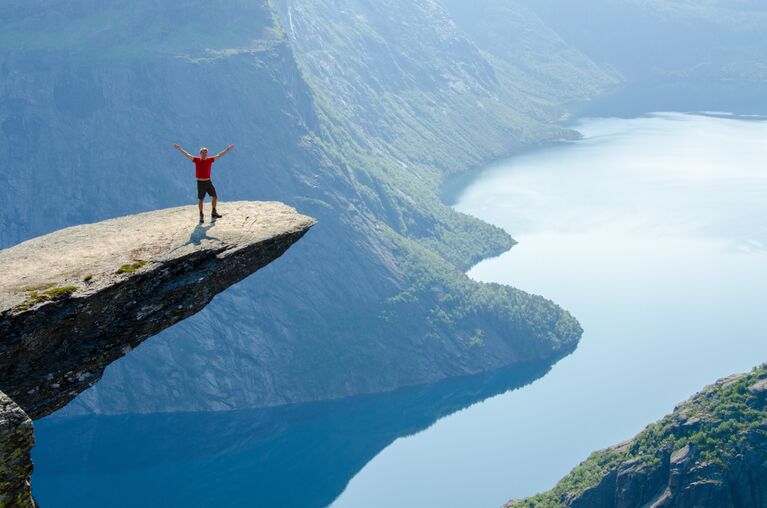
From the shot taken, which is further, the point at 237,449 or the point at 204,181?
the point at 237,449

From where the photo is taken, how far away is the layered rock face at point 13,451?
24266mm

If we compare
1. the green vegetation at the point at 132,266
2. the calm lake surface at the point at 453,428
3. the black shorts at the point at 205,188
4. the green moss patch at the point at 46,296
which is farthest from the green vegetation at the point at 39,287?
the calm lake surface at the point at 453,428

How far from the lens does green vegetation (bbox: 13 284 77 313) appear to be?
2869cm

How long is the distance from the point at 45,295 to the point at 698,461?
6697cm

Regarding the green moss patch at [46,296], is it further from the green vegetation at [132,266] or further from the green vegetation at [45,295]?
the green vegetation at [132,266]

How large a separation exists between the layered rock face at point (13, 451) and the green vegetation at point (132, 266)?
295 inches

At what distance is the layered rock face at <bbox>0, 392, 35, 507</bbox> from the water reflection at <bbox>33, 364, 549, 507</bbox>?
122 meters

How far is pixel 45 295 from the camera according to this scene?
29234mm

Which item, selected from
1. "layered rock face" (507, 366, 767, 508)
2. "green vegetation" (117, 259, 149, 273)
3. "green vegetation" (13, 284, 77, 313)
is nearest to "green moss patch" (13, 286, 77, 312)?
"green vegetation" (13, 284, 77, 313)

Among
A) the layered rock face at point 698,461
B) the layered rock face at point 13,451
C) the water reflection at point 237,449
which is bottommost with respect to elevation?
the water reflection at point 237,449

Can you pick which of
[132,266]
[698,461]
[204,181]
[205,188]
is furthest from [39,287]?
[698,461]

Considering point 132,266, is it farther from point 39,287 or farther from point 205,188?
point 205,188

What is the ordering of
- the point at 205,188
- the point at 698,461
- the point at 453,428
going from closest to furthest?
1. the point at 205,188
2. the point at 698,461
3. the point at 453,428

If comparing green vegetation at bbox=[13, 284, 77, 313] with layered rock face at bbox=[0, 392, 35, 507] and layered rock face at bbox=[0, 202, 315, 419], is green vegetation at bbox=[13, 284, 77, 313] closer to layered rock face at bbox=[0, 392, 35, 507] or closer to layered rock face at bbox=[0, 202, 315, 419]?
layered rock face at bbox=[0, 202, 315, 419]
